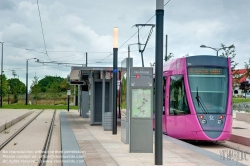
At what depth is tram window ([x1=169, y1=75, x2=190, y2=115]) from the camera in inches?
606

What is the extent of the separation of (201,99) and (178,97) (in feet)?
3.20

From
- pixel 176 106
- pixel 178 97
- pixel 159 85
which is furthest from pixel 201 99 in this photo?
pixel 159 85

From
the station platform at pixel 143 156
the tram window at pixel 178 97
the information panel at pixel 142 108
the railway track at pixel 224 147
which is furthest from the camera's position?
the tram window at pixel 178 97

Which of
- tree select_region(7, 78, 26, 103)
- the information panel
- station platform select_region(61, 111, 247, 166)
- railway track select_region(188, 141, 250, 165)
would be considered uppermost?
tree select_region(7, 78, 26, 103)

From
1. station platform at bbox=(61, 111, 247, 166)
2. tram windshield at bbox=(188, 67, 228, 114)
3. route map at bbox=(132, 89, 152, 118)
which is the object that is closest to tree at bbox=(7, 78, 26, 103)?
tram windshield at bbox=(188, 67, 228, 114)

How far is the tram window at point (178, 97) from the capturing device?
50.5 ft

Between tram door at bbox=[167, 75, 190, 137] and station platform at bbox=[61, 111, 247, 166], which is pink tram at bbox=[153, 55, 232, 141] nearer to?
tram door at bbox=[167, 75, 190, 137]

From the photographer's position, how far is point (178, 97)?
1580 centimetres

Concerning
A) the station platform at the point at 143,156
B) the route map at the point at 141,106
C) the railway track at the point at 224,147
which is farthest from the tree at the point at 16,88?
the route map at the point at 141,106

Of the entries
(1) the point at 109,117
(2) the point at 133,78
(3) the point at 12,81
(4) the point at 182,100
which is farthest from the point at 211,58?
(3) the point at 12,81

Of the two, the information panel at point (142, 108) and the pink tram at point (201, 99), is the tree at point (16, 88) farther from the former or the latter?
the information panel at point (142, 108)

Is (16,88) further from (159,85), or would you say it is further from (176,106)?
(159,85)

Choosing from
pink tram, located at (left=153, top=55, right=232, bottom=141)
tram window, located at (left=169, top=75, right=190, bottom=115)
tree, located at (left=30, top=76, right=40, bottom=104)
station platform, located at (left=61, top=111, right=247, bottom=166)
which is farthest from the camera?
tree, located at (left=30, top=76, right=40, bottom=104)

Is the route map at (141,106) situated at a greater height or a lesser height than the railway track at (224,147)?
greater
